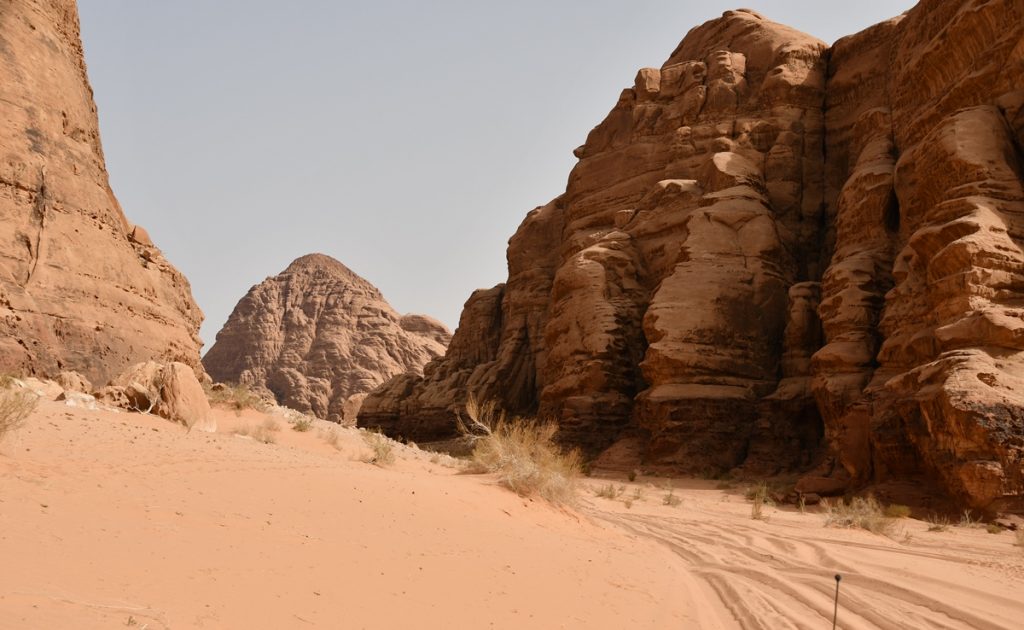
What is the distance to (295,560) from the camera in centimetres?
464

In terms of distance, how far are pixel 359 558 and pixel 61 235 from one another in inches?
430

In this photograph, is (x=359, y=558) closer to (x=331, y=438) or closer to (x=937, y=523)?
(x=331, y=438)

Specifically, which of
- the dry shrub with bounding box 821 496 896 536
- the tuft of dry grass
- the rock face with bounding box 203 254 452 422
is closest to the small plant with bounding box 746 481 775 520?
the dry shrub with bounding box 821 496 896 536

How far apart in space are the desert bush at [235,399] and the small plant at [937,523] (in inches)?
509

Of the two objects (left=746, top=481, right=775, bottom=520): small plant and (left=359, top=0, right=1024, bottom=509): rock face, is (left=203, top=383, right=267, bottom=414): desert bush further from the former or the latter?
(left=359, top=0, right=1024, bottom=509): rock face

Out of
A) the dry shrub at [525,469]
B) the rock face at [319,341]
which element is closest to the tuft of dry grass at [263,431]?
the dry shrub at [525,469]

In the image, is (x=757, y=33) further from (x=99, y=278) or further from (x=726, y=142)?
(x=99, y=278)

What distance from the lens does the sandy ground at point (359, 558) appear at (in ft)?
12.2

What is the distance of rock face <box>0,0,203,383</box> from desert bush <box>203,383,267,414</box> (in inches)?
33.1

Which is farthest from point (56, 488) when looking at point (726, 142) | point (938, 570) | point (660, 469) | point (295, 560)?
point (726, 142)

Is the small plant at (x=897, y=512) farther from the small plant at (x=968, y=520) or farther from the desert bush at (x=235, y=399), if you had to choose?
the desert bush at (x=235, y=399)

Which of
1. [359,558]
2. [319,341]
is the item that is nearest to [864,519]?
[359,558]

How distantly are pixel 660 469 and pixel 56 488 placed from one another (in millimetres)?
18773

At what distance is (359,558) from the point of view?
5.04 meters
